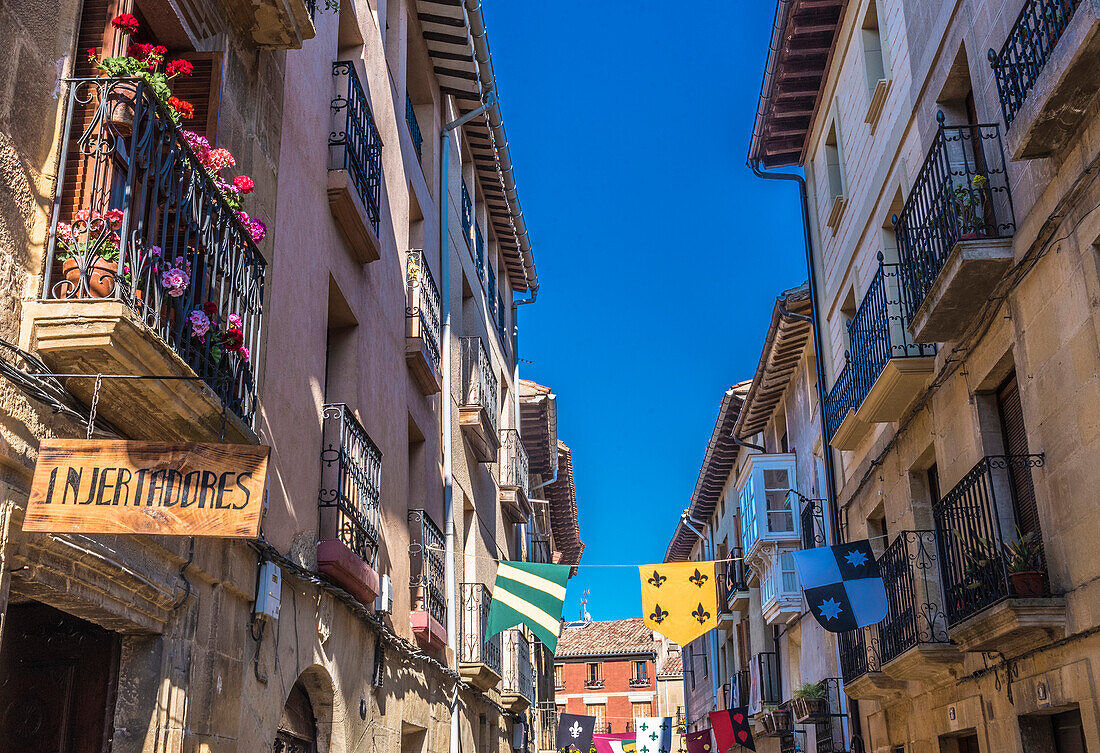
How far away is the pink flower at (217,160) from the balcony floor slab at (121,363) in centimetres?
161

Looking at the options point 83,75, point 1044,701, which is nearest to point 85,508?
point 83,75

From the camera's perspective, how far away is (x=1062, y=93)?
277 inches

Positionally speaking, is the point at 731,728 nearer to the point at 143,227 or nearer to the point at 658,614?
the point at 658,614

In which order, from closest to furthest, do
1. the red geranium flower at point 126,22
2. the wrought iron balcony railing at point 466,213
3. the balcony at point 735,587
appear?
1. the red geranium flower at point 126,22
2. the wrought iron balcony railing at point 466,213
3. the balcony at point 735,587

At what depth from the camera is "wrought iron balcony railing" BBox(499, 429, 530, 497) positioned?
20016 millimetres

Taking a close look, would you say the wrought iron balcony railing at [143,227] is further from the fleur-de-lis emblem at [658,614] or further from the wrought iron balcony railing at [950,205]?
the fleur-de-lis emblem at [658,614]

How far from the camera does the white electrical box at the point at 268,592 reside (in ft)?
22.6

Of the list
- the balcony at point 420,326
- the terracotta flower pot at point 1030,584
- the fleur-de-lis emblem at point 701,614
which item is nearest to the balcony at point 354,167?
the balcony at point 420,326

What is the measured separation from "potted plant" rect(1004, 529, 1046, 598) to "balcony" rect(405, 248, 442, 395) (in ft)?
21.7

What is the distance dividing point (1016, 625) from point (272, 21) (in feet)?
22.6

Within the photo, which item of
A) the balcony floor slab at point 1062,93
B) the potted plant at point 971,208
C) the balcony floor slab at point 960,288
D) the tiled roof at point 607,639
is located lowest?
the balcony floor slab at point 960,288

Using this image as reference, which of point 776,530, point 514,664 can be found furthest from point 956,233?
point 776,530

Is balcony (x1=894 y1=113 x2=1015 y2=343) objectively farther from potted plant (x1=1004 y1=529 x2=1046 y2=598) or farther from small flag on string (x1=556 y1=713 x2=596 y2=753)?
small flag on string (x1=556 y1=713 x2=596 y2=753)

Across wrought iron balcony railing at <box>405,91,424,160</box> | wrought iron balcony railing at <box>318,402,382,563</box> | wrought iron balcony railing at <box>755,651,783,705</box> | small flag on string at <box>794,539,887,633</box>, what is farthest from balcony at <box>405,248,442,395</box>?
wrought iron balcony railing at <box>755,651,783,705</box>
